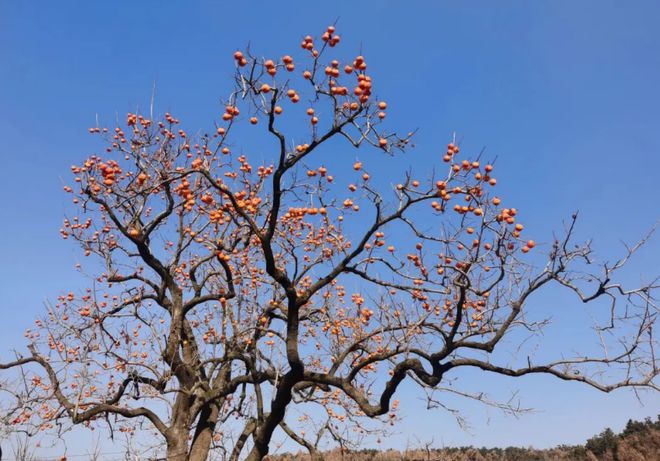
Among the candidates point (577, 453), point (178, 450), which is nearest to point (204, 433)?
point (178, 450)

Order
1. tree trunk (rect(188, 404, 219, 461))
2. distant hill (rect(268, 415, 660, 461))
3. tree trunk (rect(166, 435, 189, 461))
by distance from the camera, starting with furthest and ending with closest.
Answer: distant hill (rect(268, 415, 660, 461)), tree trunk (rect(188, 404, 219, 461)), tree trunk (rect(166, 435, 189, 461))

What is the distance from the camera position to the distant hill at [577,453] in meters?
12.4

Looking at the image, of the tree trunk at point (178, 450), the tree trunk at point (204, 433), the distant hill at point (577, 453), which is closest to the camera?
the tree trunk at point (178, 450)

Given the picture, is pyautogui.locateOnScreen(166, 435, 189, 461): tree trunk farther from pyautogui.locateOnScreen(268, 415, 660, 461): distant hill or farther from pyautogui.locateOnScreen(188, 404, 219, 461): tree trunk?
pyautogui.locateOnScreen(268, 415, 660, 461): distant hill

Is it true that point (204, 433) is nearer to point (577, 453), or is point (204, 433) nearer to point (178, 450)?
point (178, 450)

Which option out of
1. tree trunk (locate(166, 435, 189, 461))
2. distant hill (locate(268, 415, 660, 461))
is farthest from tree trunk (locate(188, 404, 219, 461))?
distant hill (locate(268, 415, 660, 461))

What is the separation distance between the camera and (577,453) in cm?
1587

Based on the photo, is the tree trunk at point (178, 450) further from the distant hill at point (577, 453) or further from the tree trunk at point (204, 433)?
the distant hill at point (577, 453)

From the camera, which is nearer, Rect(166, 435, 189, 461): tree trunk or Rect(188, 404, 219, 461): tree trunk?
Rect(166, 435, 189, 461): tree trunk

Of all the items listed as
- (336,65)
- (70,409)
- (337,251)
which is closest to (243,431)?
(70,409)

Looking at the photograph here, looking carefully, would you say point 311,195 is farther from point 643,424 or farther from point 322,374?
point 643,424

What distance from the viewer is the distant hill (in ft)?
40.7

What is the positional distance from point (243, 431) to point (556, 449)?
1346 cm

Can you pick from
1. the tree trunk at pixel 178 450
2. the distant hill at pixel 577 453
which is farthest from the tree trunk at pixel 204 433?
the distant hill at pixel 577 453
